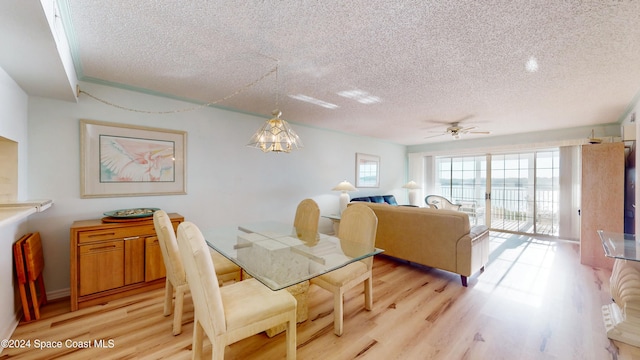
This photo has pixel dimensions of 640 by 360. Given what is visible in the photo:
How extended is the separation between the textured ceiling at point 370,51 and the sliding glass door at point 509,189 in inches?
82.9

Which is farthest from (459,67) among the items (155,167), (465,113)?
(155,167)

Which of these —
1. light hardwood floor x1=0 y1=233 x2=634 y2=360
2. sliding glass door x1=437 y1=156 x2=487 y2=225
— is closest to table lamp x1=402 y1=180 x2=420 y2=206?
sliding glass door x1=437 y1=156 x2=487 y2=225

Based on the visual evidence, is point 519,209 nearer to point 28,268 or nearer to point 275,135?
point 275,135

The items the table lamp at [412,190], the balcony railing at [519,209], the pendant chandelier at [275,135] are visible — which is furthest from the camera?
the table lamp at [412,190]

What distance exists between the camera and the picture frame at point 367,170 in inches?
Result: 231

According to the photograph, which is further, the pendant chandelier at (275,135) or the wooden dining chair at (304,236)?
the pendant chandelier at (275,135)

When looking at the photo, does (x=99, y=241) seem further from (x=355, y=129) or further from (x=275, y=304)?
(x=355, y=129)

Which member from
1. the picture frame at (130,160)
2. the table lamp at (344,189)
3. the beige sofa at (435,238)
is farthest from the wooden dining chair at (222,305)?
the table lamp at (344,189)

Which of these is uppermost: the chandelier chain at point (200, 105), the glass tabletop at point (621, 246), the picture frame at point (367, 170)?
the chandelier chain at point (200, 105)

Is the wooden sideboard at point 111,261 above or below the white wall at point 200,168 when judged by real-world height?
below

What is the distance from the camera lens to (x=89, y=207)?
274 centimetres

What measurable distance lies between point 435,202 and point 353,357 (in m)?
5.27

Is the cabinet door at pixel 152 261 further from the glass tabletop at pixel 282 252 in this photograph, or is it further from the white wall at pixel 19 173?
the white wall at pixel 19 173

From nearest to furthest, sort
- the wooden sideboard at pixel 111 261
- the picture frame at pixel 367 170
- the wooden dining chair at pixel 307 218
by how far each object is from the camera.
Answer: the wooden sideboard at pixel 111 261 < the wooden dining chair at pixel 307 218 < the picture frame at pixel 367 170
